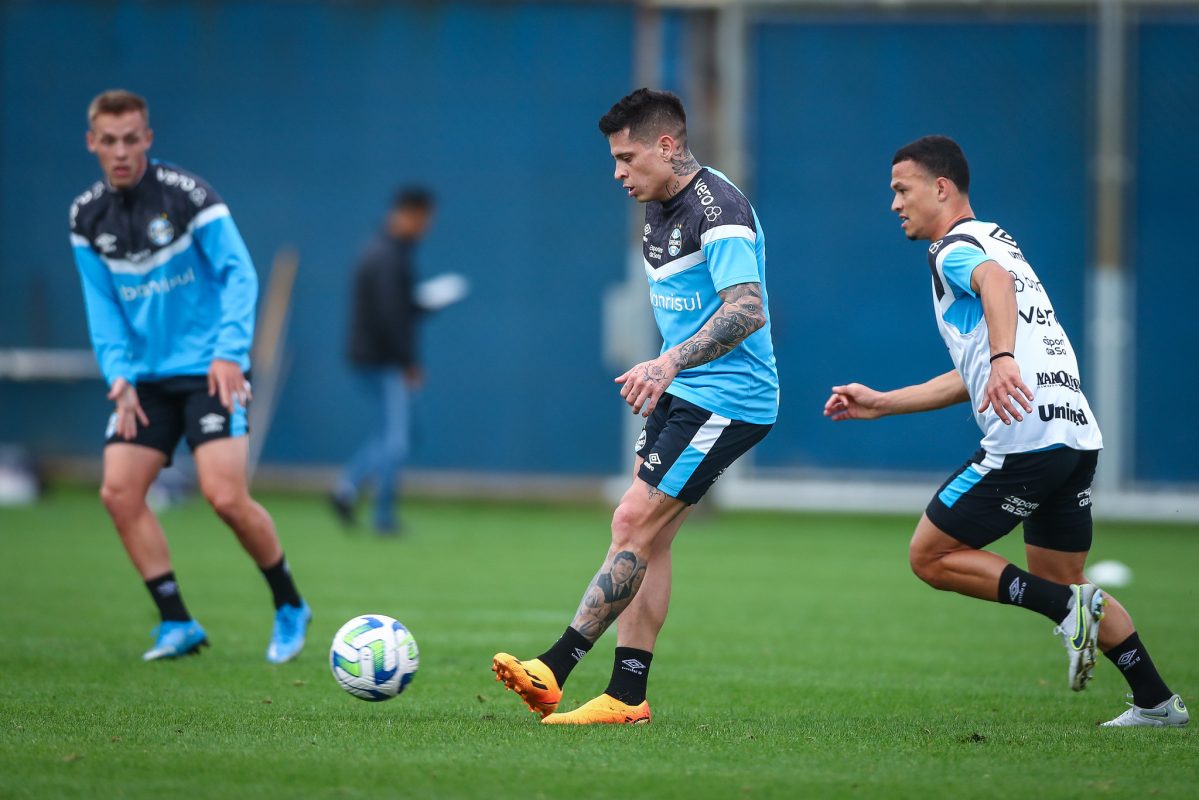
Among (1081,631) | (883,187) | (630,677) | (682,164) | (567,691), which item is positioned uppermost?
(883,187)

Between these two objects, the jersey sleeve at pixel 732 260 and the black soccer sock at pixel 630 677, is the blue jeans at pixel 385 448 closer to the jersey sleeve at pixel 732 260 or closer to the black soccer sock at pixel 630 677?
the black soccer sock at pixel 630 677

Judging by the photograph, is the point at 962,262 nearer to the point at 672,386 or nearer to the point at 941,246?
the point at 941,246

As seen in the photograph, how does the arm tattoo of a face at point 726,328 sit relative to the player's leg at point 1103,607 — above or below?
above

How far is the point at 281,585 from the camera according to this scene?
7410 millimetres

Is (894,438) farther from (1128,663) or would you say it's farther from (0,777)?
(0,777)

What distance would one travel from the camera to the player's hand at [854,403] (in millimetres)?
6398

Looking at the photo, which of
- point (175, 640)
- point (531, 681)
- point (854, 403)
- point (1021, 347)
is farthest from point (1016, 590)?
point (175, 640)

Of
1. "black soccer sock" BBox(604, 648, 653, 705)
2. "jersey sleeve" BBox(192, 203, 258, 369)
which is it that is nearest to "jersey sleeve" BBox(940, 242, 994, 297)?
"black soccer sock" BBox(604, 648, 653, 705)

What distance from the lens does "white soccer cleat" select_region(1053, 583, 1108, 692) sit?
5.67 metres

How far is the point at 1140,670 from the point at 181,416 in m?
4.40

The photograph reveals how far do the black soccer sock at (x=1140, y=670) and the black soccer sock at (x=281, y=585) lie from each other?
3.63m

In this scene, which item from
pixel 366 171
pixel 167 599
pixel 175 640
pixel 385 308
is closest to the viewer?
pixel 175 640

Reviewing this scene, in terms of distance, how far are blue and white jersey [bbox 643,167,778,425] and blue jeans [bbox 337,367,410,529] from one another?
7850 millimetres

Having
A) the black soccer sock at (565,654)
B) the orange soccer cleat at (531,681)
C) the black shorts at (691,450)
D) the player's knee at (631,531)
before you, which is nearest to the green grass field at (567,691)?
the orange soccer cleat at (531,681)
